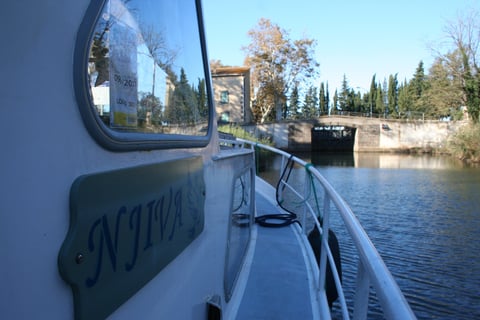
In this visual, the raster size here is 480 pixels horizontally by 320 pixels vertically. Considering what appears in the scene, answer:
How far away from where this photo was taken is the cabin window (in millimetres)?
853

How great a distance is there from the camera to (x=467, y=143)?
27.1 m

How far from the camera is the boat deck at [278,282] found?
2.40 metres

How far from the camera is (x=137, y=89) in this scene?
107 cm

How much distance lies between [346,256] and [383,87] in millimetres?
73247

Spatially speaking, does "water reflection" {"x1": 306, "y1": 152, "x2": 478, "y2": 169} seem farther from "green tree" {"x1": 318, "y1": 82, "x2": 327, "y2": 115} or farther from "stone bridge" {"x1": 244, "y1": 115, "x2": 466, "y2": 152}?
"green tree" {"x1": 318, "y1": 82, "x2": 327, "y2": 115}

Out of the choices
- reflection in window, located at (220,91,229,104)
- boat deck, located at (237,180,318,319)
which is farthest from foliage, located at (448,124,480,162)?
boat deck, located at (237,180,318,319)

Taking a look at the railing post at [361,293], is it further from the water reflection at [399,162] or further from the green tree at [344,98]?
the green tree at [344,98]

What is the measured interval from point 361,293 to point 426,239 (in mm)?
8586

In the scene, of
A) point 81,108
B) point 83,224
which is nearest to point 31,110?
point 81,108

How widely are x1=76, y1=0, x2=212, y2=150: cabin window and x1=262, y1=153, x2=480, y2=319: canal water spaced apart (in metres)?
4.71

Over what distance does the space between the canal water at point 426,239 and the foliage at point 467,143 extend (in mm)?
12006

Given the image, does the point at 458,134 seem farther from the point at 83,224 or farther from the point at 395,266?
the point at 83,224

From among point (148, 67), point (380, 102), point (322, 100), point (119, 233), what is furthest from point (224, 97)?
point (322, 100)

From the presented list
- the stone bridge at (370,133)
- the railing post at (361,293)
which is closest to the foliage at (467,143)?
the stone bridge at (370,133)
